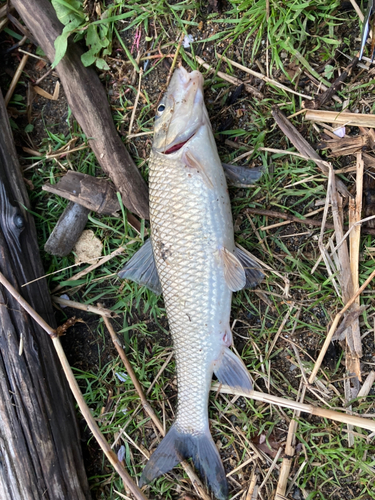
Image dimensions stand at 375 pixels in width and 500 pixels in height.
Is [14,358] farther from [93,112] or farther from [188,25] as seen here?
[188,25]

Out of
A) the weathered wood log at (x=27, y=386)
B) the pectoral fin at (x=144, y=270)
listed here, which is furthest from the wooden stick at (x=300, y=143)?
the weathered wood log at (x=27, y=386)

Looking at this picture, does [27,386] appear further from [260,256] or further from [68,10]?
[68,10]

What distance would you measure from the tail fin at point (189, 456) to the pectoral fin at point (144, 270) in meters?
0.87

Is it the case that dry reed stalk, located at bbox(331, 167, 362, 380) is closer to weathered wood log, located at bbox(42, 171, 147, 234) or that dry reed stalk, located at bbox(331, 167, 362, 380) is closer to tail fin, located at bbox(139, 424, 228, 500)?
tail fin, located at bbox(139, 424, 228, 500)

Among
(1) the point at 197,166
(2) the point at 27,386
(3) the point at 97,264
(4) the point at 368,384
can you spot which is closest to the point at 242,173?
(1) the point at 197,166

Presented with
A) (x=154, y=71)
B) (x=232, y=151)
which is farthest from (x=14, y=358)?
(x=154, y=71)

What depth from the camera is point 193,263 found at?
1.93m

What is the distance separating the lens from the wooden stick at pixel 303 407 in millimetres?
1907

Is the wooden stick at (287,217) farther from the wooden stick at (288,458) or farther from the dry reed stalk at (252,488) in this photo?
the dry reed stalk at (252,488)

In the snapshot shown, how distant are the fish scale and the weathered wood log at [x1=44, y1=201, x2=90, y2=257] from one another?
645 mm

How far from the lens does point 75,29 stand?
216 centimetres

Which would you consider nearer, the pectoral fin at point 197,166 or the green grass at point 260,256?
the pectoral fin at point 197,166

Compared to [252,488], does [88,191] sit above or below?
above

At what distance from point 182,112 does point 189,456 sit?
2014 millimetres
